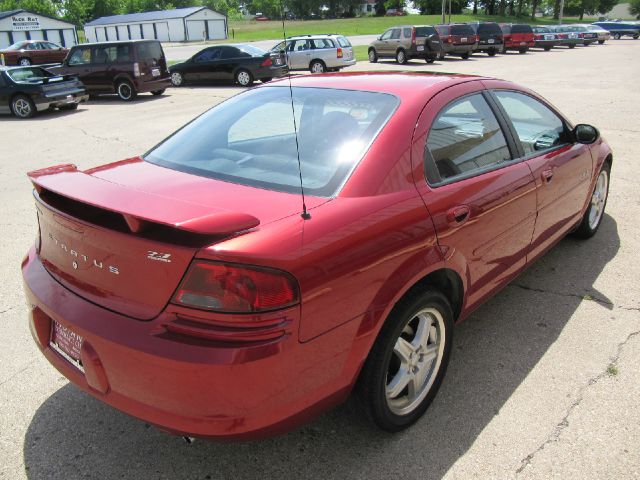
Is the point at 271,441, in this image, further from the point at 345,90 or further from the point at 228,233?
the point at 345,90

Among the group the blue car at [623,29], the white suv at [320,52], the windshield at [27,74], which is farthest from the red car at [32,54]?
the blue car at [623,29]

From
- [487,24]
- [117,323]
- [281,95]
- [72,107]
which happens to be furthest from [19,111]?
[487,24]

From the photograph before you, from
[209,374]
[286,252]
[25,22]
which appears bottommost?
[209,374]

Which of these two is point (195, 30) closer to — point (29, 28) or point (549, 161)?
point (29, 28)

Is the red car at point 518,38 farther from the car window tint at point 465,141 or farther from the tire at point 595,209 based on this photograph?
the car window tint at point 465,141

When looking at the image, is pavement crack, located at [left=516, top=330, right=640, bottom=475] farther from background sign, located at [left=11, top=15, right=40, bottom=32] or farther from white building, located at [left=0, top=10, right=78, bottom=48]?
background sign, located at [left=11, top=15, right=40, bottom=32]

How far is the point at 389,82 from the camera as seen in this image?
2.97 meters

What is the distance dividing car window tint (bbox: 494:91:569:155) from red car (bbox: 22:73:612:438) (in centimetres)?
21

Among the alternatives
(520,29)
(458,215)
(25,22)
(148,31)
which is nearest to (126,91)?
(458,215)

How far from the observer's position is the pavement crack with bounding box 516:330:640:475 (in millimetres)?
2451

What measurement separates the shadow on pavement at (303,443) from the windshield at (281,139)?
1.09 metres

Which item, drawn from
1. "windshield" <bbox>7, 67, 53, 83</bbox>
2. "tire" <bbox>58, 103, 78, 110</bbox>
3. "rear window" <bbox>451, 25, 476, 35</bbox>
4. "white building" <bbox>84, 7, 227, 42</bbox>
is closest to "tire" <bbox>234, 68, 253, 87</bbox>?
"tire" <bbox>58, 103, 78, 110</bbox>

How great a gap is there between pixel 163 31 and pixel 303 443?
75.5 meters

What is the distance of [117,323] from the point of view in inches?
80.8
